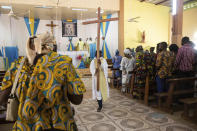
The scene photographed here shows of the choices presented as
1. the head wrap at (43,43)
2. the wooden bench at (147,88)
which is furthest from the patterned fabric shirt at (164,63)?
the head wrap at (43,43)

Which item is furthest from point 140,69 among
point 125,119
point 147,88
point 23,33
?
point 23,33

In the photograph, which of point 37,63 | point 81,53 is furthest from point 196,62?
point 81,53

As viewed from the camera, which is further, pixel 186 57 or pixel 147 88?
pixel 147 88

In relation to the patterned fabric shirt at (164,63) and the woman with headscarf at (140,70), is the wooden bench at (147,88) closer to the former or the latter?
the woman with headscarf at (140,70)

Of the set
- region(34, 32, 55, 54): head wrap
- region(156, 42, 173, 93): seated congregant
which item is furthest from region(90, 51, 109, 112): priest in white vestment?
region(34, 32, 55, 54): head wrap

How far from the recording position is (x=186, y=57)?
384 centimetres

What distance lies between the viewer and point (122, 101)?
461cm

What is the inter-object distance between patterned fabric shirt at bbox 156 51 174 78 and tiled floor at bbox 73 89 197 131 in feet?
2.97

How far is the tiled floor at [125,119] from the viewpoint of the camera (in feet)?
9.80

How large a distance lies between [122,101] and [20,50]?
31.4 ft

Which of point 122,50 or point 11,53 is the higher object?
point 122,50

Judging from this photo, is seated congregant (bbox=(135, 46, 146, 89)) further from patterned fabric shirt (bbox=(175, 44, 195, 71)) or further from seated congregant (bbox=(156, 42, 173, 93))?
patterned fabric shirt (bbox=(175, 44, 195, 71))

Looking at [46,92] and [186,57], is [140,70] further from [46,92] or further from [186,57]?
[46,92]

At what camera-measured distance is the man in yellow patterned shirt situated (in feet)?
3.98
